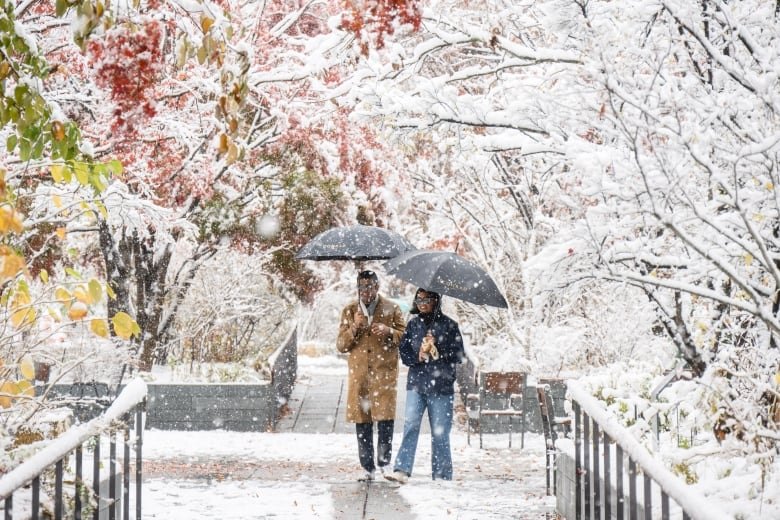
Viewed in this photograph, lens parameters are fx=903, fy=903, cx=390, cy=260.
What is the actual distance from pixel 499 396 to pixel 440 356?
443cm

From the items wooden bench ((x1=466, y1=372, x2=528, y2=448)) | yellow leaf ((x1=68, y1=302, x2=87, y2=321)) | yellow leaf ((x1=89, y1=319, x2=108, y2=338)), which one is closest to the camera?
yellow leaf ((x1=89, y1=319, x2=108, y2=338))

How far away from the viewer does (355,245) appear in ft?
29.9

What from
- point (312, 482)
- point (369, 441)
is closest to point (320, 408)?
point (312, 482)

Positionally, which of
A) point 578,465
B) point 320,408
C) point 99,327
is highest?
point 99,327

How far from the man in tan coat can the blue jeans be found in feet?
0.74

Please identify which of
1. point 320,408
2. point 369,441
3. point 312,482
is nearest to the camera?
point 369,441

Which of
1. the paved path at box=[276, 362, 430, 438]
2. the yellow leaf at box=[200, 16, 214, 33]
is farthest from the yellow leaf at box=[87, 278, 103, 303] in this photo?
the paved path at box=[276, 362, 430, 438]

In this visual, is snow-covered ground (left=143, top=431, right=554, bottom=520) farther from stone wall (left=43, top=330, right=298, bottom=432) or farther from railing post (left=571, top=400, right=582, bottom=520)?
railing post (left=571, top=400, right=582, bottom=520)

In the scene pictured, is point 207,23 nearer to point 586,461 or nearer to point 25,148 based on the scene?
point 25,148

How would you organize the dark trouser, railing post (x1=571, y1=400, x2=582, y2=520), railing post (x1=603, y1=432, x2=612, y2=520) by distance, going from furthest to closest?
the dark trouser, railing post (x1=571, y1=400, x2=582, y2=520), railing post (x1=603, y1=432, x2=612, y2=520)

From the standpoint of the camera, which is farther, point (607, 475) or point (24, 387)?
point (607, 475)

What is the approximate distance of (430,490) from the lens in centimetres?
775

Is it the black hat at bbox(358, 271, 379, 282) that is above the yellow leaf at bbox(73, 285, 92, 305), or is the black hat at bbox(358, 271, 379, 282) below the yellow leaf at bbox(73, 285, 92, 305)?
above

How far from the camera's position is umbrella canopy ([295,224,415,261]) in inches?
355
